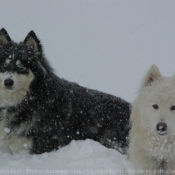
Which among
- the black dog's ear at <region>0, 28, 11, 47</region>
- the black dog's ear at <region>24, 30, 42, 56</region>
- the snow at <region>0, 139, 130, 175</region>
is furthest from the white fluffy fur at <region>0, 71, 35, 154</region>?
the black dog's ear at <region>0, 28, 11, 47</region>

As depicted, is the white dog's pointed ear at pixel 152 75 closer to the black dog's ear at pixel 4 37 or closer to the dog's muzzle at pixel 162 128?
the dog's muzzle at pixel 162 128

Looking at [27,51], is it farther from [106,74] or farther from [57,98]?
[106,74]

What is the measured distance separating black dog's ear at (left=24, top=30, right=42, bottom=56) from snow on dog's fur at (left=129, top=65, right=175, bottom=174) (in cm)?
210

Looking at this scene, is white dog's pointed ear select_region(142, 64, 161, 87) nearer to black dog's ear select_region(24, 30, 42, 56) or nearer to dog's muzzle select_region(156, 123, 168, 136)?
dog's muzzle select_region(156, 123, 168, 136)

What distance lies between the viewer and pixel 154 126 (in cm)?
421

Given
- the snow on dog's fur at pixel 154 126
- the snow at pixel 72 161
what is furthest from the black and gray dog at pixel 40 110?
the snow on dog's fur at pixel 154 126

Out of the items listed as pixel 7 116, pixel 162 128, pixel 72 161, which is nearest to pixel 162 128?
pixel 162 128

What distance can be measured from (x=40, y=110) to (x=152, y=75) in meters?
2.26

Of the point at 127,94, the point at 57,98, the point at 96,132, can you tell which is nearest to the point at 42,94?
the point at 57,98

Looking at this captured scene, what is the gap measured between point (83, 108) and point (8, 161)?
77.6 inches

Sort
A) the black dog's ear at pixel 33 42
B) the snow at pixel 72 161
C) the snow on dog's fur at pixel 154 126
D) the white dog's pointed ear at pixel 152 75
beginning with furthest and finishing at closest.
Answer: the black dog's ear at pixel 33 42, the white dog's pointed ear at pixel 152 75, the snow at pixel 72 161, the snow on dog's fur at pixel 154 126

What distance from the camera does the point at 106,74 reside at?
17016mm

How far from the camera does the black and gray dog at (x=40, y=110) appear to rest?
18.5 ft

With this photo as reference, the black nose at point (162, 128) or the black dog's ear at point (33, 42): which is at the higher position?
the black dog's ear at point (33, 42)
